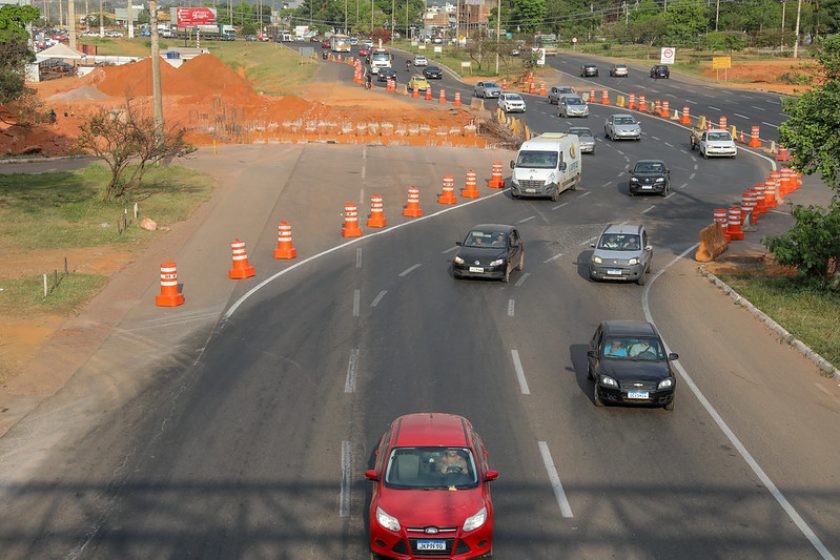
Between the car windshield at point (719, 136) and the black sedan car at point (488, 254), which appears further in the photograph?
the car windshield at point (719, 136)

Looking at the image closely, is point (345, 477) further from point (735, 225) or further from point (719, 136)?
point (719, 136)

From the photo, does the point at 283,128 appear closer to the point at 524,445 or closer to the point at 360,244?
the point at 360,244

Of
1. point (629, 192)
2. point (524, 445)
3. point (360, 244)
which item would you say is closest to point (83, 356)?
point (524, 445)

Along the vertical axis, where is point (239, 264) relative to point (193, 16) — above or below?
below

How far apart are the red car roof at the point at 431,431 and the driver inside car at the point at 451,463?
0.13 metres

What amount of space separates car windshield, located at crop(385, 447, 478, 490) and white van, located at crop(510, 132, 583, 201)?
31.7 meters

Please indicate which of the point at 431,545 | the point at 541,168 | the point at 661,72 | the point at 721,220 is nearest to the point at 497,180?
the point at 541,168

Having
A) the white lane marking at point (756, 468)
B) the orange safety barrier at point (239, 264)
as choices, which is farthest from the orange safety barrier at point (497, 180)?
the white lane marking at point (756, 468)

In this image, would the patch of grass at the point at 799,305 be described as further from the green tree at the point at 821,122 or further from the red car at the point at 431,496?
the red car at the point at 431,496

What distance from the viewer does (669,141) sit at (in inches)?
2613

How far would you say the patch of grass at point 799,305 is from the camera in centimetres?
2437

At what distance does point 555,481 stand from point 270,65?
4598 inches

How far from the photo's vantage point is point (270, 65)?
12712 cm

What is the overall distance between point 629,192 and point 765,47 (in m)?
104
